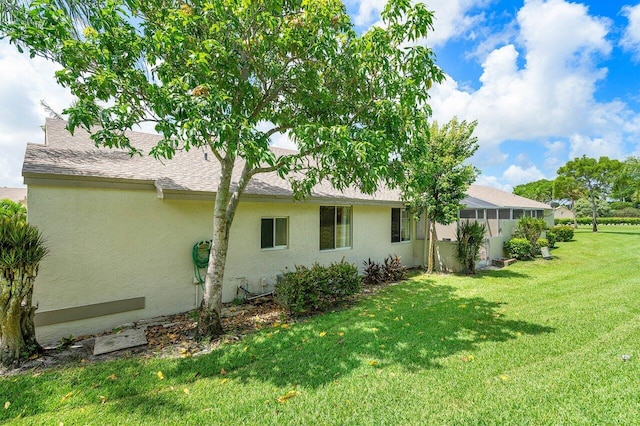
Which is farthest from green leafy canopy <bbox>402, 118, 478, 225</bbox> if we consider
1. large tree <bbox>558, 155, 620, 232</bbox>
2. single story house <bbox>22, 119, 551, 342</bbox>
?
large tree <bbox>558, 155, 620, 232</bbox>

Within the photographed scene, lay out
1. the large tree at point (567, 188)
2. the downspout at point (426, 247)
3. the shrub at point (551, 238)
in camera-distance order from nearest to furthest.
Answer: the downspout at point (426, 247), the shrub at point (551, 238), the large tree at point (567, 188)

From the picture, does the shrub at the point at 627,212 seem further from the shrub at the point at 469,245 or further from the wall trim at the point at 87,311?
the wall trim at the point at 87,311

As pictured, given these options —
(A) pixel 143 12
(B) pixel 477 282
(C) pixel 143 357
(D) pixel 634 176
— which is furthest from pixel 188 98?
(D) pixel 634 176

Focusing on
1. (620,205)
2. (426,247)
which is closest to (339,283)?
(426,247)

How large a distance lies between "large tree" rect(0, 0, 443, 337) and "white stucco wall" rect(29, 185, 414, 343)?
5.50 ft

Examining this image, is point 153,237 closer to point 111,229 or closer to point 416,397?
point 111,229

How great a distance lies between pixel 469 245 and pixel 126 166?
11.5m

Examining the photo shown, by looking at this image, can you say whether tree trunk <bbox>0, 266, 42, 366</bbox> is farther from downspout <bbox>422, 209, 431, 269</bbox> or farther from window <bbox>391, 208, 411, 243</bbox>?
downspout <bbox>422, 209, 431, 269</bbox>

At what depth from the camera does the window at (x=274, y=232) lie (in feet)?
26.1

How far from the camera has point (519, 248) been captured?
43.6 feet

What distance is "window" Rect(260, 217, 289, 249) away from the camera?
7.94 metres

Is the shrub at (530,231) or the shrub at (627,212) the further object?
the shrub at (627,212)

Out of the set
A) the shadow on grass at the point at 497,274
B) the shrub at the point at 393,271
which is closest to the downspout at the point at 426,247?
the shadow on grass at the point at 497,274

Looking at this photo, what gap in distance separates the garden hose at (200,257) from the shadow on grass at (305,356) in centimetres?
239
